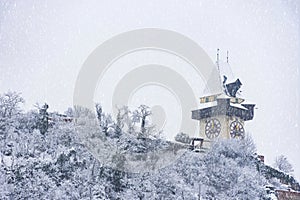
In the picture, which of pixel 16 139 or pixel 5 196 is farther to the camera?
pixel 16 139

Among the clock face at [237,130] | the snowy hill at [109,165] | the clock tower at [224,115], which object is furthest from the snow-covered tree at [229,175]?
the clock face at [237,130]

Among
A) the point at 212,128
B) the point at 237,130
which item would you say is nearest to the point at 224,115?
the point at 212,128

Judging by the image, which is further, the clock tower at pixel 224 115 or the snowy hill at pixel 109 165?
the clock tower at pixel 224 115

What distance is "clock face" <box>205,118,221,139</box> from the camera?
140 ft

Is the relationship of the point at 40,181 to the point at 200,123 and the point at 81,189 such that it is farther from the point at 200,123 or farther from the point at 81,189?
the point at 200,123

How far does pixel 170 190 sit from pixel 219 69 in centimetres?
2557

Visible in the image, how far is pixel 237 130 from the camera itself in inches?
1704

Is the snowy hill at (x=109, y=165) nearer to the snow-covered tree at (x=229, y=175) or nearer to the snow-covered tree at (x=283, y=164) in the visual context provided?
the snow-covered tree at (x=229, y=175)

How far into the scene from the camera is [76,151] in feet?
81.9

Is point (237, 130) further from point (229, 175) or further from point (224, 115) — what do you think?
point (229, 175)

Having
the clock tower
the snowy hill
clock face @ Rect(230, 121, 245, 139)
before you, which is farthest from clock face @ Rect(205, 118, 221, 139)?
the snowy hill

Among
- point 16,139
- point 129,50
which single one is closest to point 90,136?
point 16,139

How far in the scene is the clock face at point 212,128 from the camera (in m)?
42.6

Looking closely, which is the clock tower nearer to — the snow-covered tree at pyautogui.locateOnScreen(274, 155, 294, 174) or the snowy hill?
the snow-covered tree at pyautogui.locateOnScreen(274, 155, 294, 174)
